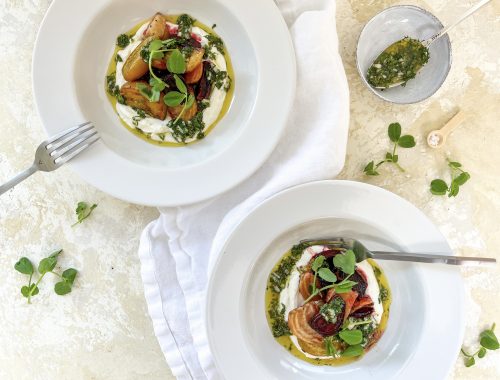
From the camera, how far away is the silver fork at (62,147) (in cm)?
167

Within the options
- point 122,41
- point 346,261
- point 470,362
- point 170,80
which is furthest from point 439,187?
point 122,41

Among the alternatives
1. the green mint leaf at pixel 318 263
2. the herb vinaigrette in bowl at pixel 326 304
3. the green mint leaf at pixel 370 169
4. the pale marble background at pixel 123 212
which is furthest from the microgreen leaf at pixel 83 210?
the green mint leaf at pixel 370 169

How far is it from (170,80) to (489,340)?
1.42 meters

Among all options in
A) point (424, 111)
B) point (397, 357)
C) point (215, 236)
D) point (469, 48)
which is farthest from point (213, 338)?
point (469, 48)

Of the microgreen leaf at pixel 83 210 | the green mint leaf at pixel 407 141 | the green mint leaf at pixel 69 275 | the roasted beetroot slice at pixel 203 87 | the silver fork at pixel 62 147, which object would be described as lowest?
the green mint leaf at pixel 407 141

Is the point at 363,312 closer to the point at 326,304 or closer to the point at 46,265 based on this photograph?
the point at 326,304

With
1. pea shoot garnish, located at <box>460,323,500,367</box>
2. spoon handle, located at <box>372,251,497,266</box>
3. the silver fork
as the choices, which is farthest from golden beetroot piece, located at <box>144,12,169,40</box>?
pea shoot garnish, located at <box>460,323,500,367</box>

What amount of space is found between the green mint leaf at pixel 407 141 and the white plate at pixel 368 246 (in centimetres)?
28

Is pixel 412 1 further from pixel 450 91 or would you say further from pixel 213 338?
pixel 213 338

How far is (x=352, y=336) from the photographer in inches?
68.2

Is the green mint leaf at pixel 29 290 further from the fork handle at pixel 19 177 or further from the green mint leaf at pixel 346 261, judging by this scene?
the green mint leaf at pixel 346 261

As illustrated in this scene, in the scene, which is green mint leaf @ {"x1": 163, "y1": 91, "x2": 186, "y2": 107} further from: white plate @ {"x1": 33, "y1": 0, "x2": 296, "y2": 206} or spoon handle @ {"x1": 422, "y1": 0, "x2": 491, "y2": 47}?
spoon handle @ {"x1": 422, "y1": 0, "x2": 491, "y2": 47}

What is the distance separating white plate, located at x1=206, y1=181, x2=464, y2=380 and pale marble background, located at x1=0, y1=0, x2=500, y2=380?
0.78 ft

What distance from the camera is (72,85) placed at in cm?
169
